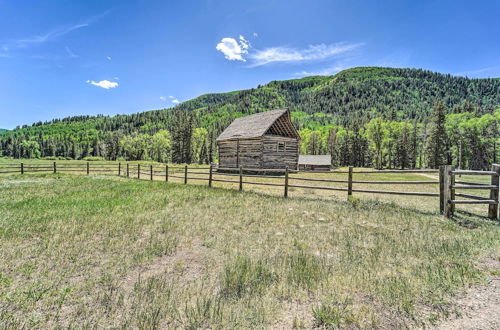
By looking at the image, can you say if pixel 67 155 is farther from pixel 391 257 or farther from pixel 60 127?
pixel 391 257

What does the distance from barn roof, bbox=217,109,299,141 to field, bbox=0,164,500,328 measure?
20.2m

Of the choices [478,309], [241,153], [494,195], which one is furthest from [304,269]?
[241,153]

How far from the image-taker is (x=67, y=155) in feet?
388

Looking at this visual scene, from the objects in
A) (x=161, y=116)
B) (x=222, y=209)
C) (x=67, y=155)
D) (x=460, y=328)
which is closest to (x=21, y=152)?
(x=67, y=155)

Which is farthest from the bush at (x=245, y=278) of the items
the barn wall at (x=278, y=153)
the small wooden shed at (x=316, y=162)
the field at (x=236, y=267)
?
the small wooden shed at (x=316, y=162)

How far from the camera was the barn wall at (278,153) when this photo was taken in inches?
1079

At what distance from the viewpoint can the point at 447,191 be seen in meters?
7.80

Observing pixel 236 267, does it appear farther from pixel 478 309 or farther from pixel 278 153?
pixel 278 153

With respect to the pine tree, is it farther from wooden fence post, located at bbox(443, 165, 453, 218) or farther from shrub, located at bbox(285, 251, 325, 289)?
shrub, located at bbox(285, 251, 325, 289)

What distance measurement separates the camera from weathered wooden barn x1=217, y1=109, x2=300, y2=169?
27.3 metres

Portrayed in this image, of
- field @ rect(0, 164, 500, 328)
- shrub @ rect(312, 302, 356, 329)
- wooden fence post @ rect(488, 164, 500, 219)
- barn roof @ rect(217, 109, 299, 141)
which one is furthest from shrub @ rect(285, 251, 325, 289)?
barn roof @ rect(217, 109, 299, 141)

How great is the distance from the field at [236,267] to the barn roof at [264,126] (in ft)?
66.2

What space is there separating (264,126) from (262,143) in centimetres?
209

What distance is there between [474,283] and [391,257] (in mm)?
1218
